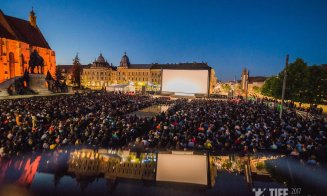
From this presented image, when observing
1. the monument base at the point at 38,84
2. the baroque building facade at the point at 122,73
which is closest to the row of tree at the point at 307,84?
the monument base at the point at 38,84

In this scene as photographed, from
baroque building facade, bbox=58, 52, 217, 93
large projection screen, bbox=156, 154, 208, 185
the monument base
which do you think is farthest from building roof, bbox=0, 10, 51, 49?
large projection screen, bbox=156, 154, 208, 185

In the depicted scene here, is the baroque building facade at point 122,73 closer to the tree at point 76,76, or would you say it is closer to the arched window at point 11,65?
the tree at point 76,76

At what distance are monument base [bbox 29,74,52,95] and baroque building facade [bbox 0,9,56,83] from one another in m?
8.43

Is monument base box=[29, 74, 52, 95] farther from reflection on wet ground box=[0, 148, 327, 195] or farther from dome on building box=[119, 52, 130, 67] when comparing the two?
dome on building box=[119, 52, 130, 67]

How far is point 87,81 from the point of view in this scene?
103188 mm

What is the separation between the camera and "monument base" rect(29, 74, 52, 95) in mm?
Result: 31969

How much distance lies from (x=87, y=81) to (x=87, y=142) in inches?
3874

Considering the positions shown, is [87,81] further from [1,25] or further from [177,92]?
[177,92]

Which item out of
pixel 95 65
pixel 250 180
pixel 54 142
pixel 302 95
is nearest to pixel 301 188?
pixel 250 180

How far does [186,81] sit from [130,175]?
142 feet

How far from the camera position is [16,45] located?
4612 centimetres

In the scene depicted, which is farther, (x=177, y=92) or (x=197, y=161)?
(x=177, y=92)

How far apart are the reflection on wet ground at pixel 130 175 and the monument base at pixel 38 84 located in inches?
1035

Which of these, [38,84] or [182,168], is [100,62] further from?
[182,168]
